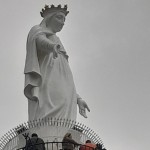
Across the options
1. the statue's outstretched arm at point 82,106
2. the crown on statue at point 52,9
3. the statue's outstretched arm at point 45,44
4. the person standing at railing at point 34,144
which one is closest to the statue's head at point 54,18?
the crown on statue at point 52,9

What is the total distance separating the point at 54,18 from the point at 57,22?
0.75 feet

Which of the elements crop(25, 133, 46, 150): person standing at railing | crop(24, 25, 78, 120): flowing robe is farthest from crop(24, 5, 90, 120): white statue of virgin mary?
crop(25, 133, 46, 150): person standing at railing

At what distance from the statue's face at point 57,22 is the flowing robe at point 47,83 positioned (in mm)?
529

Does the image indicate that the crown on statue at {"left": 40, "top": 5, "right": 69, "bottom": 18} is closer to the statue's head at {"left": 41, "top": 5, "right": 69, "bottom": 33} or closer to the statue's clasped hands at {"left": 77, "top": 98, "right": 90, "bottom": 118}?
the statue's head at {"left": 41, "top": 5, "right": 69, "bottom": 33}

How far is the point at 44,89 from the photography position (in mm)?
19500

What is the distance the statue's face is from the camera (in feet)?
70.5

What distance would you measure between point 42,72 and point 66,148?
18.4 feet

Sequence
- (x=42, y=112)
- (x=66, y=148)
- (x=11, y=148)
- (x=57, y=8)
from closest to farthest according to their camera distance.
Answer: (x=66, y=148)
(x=11, y=148)
(x=42, y=112)
(x=57, y=8)

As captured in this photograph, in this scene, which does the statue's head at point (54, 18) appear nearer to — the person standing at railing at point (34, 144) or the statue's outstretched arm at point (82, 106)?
the statue's outstretched arm at point (82, 106)

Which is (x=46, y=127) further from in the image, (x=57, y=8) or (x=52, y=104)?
(x=57, y=8)

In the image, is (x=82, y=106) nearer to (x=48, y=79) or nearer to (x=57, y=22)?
(x=48, y=79)

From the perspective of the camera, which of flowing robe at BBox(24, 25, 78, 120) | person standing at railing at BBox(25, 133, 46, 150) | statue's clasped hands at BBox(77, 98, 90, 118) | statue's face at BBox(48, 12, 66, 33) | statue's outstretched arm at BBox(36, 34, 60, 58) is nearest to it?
person standing at railing at BBox(25, 133, 46, 150)

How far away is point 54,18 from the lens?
2156 centimetres

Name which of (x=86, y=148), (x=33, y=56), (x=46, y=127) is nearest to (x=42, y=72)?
(x=33, y=56)
